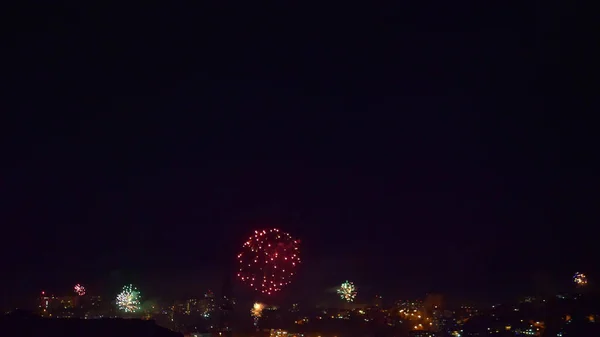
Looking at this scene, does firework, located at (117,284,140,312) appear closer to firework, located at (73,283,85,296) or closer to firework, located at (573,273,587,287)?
firework, located at (73,283,85,296)

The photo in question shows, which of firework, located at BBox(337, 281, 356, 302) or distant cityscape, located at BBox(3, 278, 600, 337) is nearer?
distant cityscape, located at BBox(3, 278, 600, 337)

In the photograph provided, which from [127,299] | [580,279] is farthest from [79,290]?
[580,279]

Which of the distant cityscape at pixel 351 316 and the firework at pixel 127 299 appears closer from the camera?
the distant cityscape at pixel 351 316

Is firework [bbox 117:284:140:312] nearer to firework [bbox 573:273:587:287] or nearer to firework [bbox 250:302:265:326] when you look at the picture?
firework [bbox 250:302:265:326]

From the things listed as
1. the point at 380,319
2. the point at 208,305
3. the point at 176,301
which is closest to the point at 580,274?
the point at 380,319

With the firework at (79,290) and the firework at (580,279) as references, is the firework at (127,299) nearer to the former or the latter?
the firework at (79,290)

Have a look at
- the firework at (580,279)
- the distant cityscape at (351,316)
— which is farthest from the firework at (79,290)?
the firework at (580,279)

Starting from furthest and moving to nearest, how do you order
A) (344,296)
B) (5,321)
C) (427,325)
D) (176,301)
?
(344,296) → (176,301) → (427,325) → (5,321)

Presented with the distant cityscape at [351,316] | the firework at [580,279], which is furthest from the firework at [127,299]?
the firework at [580,279]

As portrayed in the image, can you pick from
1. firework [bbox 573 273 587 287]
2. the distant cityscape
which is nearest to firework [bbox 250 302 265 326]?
the distant cityscape

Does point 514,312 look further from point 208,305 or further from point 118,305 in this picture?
point 118,305

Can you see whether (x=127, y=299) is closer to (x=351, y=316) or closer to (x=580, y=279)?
(x=351, y=316)
